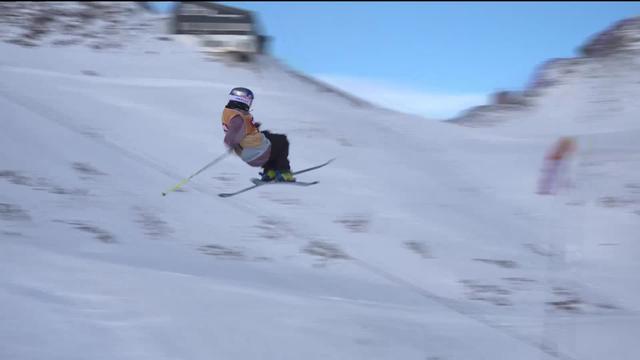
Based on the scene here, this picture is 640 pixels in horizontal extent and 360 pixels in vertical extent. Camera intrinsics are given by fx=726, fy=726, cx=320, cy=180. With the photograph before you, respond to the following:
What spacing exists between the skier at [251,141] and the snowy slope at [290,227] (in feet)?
0.75

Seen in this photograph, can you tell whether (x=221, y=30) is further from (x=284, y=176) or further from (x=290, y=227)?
(x=290, y=227)

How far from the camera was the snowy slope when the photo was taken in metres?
4.75

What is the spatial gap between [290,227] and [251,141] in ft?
3.54

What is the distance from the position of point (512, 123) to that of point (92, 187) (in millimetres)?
6560

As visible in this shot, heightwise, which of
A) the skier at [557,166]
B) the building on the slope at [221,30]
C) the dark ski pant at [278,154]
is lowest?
the skier at [557,166]

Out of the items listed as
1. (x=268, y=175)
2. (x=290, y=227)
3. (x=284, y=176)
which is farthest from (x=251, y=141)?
(x=290, y=227)

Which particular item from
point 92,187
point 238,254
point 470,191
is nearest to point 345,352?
point 238,254

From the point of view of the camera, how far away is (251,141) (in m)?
7.45

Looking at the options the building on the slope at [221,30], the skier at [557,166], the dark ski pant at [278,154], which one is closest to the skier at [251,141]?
the dark ski pant at [278,154]

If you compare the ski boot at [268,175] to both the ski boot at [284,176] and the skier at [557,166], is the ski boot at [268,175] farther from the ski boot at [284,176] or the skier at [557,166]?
the skier at [557,166]

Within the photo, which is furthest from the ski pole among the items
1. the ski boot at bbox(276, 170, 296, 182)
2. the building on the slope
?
the building on the slope

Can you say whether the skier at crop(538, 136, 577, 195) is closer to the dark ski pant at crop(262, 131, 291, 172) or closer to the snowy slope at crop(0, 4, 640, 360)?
the snowy slope at crop(0, 4, 640, 360)

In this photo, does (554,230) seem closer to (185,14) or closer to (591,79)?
(591,79)

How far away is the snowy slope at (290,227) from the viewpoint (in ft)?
15.6
